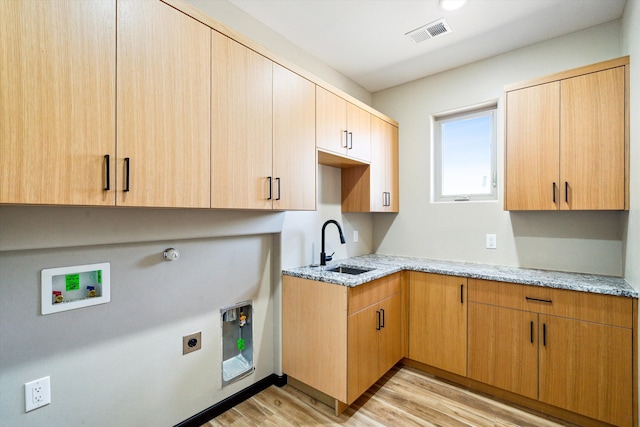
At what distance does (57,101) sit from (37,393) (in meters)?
1.26

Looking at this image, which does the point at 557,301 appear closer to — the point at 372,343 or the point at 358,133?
the point at 372,343

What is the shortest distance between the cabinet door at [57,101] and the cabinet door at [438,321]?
2266 millimetres

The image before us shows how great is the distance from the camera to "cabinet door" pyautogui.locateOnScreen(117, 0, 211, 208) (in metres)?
1.21

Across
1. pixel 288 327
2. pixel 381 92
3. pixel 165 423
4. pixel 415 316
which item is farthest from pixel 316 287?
pixel 381 92

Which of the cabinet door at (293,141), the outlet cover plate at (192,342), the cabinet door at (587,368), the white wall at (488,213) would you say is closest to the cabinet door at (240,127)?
the cabinet door at (293,141)

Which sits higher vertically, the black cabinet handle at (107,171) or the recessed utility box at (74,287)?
the black cabinet handle at (107,171)

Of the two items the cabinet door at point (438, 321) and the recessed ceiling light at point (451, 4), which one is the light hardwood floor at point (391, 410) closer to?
the cabinet door at point (438, 321)

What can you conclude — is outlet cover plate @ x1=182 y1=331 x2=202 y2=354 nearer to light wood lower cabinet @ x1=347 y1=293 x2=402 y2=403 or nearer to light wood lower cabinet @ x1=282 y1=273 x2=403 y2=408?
light wood lower cabinet @ x1=282 y1=273 x2=403 y2=408

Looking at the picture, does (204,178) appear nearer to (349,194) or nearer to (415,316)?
(349,194)

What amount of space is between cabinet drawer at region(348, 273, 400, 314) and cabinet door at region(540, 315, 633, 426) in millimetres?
1001

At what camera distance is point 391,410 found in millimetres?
2043

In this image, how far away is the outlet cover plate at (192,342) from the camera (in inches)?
71.1

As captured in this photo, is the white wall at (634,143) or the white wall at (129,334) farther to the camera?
the white wall at (634,143)

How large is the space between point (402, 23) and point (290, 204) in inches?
62.2
